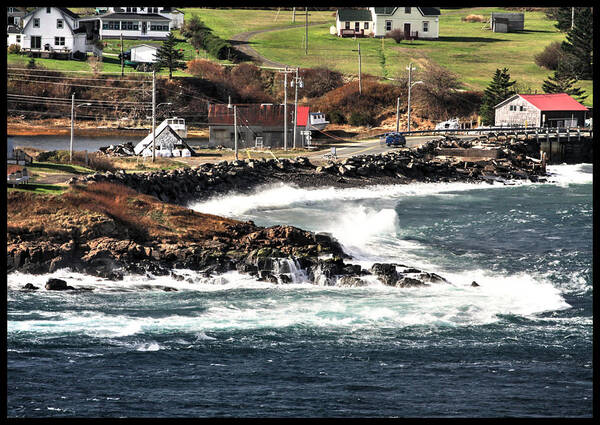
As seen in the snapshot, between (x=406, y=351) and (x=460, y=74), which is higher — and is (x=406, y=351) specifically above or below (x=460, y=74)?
below

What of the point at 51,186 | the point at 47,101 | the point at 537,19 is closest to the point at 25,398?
the point at 51,186

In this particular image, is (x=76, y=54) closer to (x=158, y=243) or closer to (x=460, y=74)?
(x=460, y=74)

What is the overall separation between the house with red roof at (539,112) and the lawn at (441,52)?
1207 centimetres

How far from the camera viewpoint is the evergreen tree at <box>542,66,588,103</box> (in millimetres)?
128375

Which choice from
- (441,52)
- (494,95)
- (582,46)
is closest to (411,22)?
(441,52)

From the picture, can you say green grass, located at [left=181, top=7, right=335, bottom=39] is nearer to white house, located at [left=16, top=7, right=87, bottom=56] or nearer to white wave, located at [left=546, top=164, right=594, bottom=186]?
white house, located at [left=16, top=7, right=87, bottom=56]

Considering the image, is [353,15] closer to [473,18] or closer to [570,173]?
[473,18]

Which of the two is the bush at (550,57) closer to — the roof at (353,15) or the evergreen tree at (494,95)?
the evergreen tree at (494,95)

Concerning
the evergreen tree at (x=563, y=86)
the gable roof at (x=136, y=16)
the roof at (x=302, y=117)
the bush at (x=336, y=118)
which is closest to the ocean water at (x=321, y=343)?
the roof at (x=302, y=117)

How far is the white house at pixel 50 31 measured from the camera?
139250 millimetres

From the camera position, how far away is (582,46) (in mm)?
140000

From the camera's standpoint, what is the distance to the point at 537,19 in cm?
18388

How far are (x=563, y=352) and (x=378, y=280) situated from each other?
11208 mm

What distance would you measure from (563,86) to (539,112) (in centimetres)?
1607
